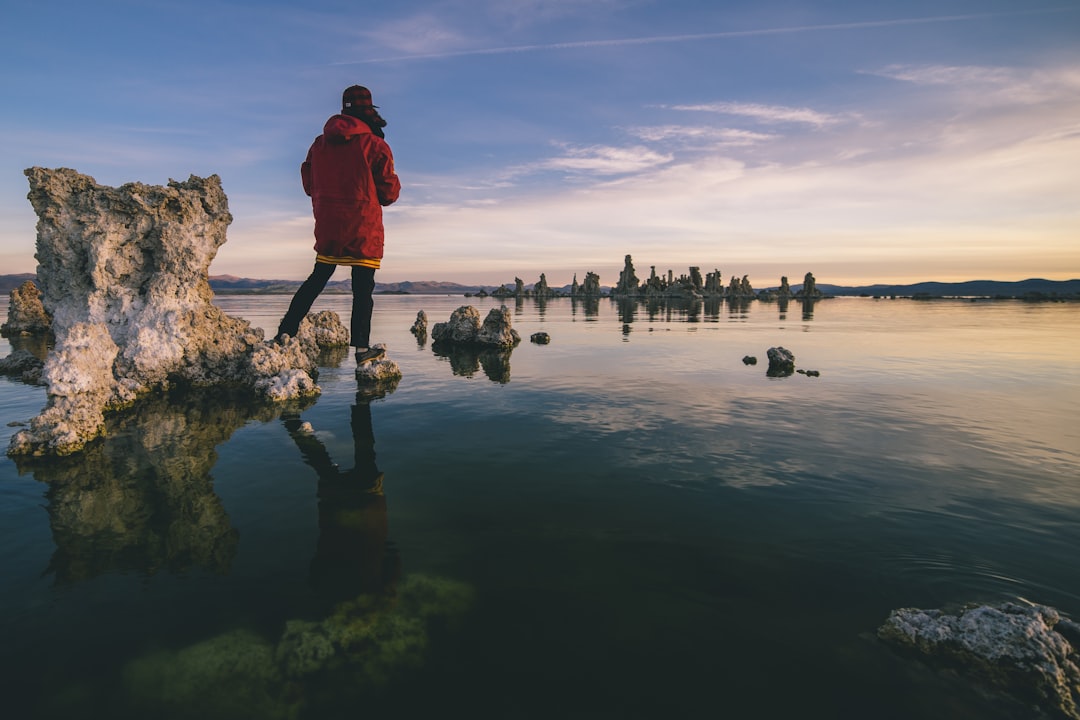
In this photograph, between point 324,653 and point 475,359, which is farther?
point 475,359

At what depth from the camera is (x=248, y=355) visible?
15438 millimetres

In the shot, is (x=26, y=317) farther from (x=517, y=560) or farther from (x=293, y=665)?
(x=517, y=560)

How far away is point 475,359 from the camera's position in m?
21.8

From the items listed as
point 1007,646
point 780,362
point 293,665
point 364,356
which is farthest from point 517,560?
point 780,362

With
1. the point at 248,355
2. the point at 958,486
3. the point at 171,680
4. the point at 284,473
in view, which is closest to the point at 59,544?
the point at 284,473

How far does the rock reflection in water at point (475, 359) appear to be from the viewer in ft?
58.4

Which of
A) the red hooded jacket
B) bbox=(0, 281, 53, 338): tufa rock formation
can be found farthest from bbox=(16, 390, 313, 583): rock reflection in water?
bbox=(0, 281, 53, 338): tufa rock formation

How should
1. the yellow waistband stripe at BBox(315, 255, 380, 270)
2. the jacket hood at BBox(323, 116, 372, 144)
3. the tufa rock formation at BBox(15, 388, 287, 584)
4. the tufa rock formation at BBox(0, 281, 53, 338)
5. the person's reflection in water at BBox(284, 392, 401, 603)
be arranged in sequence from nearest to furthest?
the person's reflection in water at BBox(284, 392, 401, 603) < the tufa rock formation at BBox(15, 388, 287, 584) < the jacket hood at BBox(323, 116, 372, 144) < the yellow waistband stripe at BBox(315, 255, 380, 270) < the tufa rock formation at BBox(0, 281, 53, 338)

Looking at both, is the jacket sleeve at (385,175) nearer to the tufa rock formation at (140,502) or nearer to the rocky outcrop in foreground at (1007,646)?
the tufa rock formation at (140,502)

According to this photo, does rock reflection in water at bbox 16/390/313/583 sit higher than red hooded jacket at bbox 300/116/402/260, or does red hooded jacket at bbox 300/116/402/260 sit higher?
red hooded jacket at bbox 300/116/402/260

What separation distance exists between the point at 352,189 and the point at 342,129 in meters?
1.36

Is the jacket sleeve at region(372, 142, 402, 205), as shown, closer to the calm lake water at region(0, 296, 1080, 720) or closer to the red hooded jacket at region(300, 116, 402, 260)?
the red hooded jacket at region(300, 116, 402, 260)

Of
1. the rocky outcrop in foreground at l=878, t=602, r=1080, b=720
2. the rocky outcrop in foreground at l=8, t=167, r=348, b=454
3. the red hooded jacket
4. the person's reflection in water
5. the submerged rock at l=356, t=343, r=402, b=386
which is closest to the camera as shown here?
the rocky outcrop in foreground at l=878, t=602, r=1080, b=720

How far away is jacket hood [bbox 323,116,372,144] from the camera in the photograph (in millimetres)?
11516
